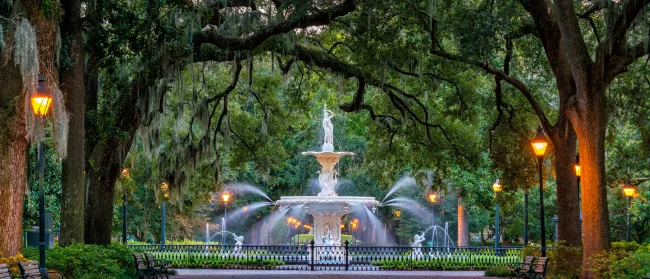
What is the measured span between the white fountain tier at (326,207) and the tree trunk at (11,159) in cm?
1848

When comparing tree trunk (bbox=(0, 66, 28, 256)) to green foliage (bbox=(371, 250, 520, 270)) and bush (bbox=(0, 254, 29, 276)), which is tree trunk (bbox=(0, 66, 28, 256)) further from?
green foliage (bbox=(371, 250, 520, 270))

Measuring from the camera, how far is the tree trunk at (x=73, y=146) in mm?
17266

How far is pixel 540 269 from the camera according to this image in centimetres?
1866

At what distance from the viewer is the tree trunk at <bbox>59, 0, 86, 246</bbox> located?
680 inches

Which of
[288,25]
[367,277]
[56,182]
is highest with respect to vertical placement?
[288,25]

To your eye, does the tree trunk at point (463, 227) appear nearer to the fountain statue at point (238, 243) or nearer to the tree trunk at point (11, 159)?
the fountain statue at point (238, 243)

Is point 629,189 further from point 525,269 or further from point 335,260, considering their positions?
point 335,260

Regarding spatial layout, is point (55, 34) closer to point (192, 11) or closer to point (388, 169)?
point (192, 11)

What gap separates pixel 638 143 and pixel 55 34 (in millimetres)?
22419

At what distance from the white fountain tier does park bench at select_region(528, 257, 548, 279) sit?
13546 mm

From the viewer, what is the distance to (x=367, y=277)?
80.4 feet

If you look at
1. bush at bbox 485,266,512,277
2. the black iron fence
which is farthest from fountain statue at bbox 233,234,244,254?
bush at bbox 485,266,512,277

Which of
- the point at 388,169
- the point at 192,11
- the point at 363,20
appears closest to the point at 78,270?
the point at 192,11

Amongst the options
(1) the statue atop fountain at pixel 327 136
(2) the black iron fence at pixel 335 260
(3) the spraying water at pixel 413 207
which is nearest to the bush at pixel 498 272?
(2) the black iron fence at pixel 335 260
